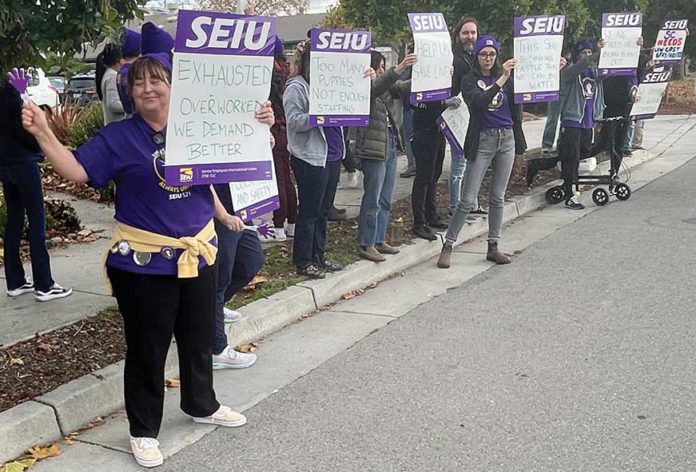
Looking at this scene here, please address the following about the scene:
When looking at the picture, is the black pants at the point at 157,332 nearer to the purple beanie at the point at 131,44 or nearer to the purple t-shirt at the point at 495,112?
the purple beanie at the point at 131,44

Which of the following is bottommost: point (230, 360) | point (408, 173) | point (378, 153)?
point (408, 173)

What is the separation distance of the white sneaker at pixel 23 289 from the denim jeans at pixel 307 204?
2.06 metres

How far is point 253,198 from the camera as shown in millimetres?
4605

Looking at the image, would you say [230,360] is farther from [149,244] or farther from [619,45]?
[619,45]

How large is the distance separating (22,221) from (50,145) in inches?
121

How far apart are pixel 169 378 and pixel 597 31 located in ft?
31.6

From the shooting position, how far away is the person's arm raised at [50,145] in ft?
10.1

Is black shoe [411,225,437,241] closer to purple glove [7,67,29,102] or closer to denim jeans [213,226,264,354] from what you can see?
denim jeans [213,226,264,354]

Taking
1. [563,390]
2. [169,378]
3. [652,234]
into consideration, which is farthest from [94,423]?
[652,234]

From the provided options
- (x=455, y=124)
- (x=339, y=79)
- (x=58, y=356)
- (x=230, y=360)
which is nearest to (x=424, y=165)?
(x=455, y=124)

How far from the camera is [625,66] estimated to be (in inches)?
383

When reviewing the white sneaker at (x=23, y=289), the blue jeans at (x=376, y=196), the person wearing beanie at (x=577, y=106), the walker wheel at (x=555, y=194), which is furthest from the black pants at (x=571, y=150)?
the white sneaker at (x=23, y=289)

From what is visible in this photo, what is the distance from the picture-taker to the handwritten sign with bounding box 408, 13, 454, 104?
7.05 metres

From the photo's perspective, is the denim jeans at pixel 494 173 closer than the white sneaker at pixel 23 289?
No
